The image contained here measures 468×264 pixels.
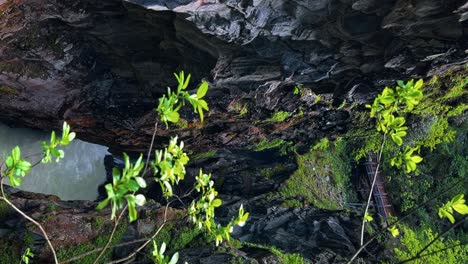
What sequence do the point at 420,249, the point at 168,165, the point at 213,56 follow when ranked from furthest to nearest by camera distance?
the point at 420,249, the point at 213,56, the point at 168,165

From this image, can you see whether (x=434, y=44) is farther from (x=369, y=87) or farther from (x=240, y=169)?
(x=240, y=169)

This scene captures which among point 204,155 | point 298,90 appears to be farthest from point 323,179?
point 298,90

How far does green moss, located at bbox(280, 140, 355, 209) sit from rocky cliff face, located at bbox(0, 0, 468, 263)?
98 cm

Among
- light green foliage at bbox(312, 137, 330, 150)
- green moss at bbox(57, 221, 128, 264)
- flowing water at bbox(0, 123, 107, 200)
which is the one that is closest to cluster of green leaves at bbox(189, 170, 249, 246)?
green moss at bbox(57, 221, 128, 264)

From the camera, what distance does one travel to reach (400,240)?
34.0 ft

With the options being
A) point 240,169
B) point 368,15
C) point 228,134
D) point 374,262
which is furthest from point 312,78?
point 240,169

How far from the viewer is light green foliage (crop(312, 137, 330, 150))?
14377 millimetres

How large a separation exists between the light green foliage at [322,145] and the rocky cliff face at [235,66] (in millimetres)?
1358

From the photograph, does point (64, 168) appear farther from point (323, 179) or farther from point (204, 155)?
point (323, 179)

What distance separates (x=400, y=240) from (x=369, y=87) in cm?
394

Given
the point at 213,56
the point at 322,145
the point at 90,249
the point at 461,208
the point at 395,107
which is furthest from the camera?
the point at 322,145

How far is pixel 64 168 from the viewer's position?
13.6 metres

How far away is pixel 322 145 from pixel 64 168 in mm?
8729

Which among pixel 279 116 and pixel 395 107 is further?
pixel 279 116
